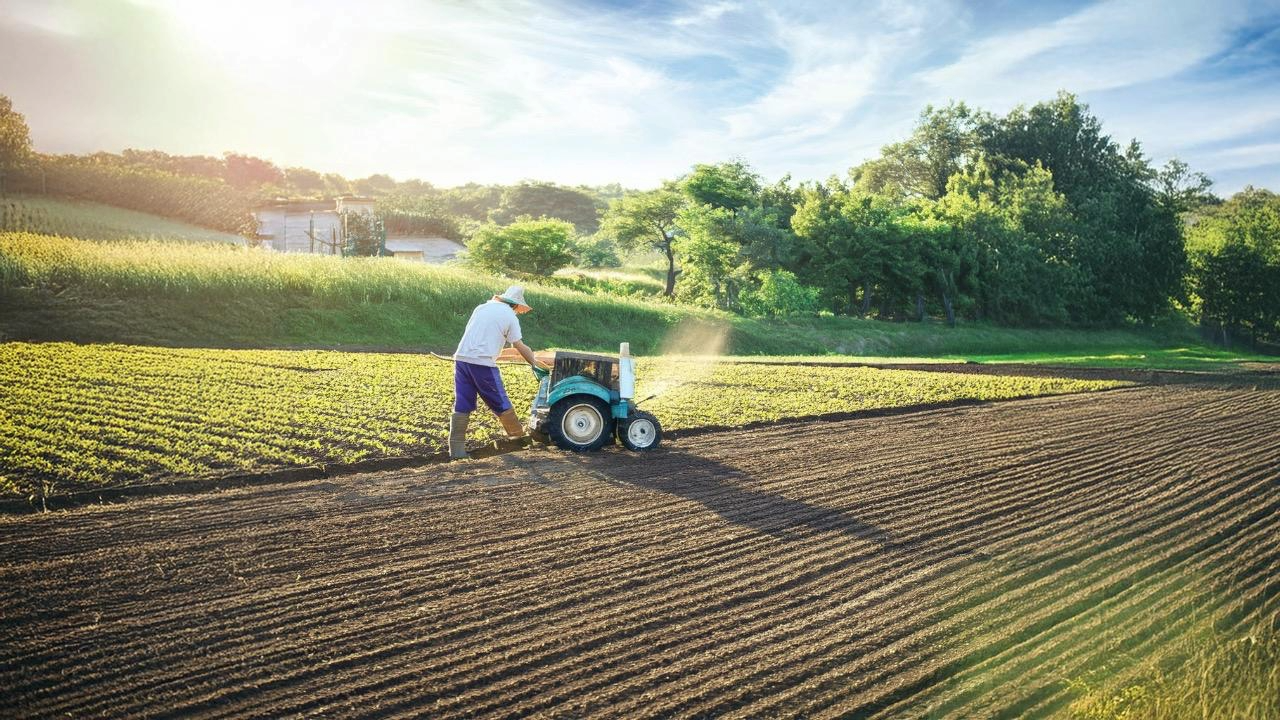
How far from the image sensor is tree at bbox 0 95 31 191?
1634 inches

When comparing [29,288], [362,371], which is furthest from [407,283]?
[362,371]

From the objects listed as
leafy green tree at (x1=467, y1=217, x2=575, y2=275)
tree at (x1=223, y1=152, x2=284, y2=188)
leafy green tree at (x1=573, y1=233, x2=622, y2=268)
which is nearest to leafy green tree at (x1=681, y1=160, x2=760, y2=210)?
leafy green tree at (x1=467, y1=217, x2=575, y2=275)

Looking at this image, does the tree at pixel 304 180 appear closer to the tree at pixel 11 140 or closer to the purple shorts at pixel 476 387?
the tree at pixel 11 140

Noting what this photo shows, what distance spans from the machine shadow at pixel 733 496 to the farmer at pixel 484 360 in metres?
1.54

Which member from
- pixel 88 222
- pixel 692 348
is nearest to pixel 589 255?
pixel 692 348

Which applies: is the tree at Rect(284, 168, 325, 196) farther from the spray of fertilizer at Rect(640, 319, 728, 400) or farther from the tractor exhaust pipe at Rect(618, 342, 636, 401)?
the tractor exhaust pipe at Rect(618, 342, 636, 401)

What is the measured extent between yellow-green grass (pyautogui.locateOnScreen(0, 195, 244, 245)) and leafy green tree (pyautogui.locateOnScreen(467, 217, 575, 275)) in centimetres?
1376

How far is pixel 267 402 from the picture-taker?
1293 cm

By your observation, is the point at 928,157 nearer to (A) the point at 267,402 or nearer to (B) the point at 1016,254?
(B) the point at 1016,254

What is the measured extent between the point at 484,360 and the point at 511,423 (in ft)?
3.00

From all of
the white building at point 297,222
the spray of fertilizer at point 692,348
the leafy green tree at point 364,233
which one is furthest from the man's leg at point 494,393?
the white building at point 297,222

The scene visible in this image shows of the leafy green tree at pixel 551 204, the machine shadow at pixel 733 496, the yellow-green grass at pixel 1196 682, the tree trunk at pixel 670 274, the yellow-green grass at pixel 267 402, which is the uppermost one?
the leafy green tree at pixel 551 204

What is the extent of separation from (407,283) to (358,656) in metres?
26.4

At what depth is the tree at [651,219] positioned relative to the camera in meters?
51.7
